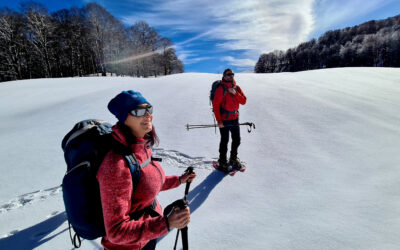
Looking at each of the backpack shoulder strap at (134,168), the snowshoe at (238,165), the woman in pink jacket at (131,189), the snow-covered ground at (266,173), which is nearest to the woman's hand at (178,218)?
the woman in pink jacket at (131,189)

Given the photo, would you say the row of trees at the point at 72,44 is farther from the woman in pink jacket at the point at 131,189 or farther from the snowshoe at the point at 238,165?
the woman in pink jacket at the point at 131,189

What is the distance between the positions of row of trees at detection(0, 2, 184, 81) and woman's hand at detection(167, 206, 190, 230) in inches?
1160

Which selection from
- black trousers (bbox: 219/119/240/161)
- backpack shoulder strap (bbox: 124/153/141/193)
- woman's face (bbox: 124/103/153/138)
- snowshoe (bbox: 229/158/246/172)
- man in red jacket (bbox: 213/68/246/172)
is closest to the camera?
backpack shoulder strap (bbox: 124/153/141/193)

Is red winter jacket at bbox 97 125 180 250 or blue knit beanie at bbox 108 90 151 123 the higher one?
blue knit beanie at bbox 108 90 151 123

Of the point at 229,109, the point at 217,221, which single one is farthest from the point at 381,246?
the point at 229,109

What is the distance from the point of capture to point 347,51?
54.2 m

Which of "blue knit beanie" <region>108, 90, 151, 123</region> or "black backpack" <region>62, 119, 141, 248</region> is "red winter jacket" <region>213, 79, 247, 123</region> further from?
"black backpack" <region>62, 119, 141, 248</region>

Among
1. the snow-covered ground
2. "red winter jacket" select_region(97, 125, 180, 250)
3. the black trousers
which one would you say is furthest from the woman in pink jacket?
the black trousers

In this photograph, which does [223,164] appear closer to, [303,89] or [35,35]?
[303,89]

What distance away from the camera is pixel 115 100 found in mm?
1385

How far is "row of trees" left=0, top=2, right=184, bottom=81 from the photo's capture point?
2467 centimetres

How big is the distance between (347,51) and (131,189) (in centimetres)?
7261

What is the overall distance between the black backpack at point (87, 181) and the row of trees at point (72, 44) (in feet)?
95.2

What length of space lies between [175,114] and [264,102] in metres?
3.77
